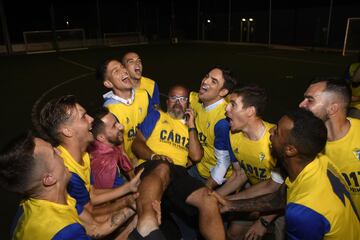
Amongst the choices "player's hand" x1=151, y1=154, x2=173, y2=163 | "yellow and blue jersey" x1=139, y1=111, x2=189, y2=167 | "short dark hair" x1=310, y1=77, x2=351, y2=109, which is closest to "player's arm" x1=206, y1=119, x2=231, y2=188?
"yellow and blue jersey" x1=139, y1=111, x2=189, y2=167

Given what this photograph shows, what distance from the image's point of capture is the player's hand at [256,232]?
418 centimetres

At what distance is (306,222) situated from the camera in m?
2.63

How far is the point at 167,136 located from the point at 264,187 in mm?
1664

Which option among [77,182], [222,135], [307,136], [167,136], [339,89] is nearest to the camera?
[307,136]

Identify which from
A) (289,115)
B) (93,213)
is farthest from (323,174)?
(93,213)

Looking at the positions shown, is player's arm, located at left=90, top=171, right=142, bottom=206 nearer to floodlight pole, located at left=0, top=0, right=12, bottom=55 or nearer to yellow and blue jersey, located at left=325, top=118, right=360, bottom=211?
yellow and blue jersey, located at left=325, top=118, right=360, bottom=211

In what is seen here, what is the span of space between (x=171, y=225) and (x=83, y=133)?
2095 mm

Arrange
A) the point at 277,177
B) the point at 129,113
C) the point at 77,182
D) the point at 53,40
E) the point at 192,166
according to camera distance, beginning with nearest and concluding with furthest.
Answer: the point at 77,182
the point at 277,177
the point at 129,113
the point at 192,166
the point at 53,40

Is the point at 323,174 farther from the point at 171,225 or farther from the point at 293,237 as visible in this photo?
the point at 171,225

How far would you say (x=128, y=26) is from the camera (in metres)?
35.7

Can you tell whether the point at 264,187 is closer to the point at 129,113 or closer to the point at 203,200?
the point at 203,200

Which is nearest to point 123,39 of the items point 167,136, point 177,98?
point 177,98

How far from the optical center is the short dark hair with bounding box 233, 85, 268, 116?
421 cm

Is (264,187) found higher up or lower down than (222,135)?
lower down
